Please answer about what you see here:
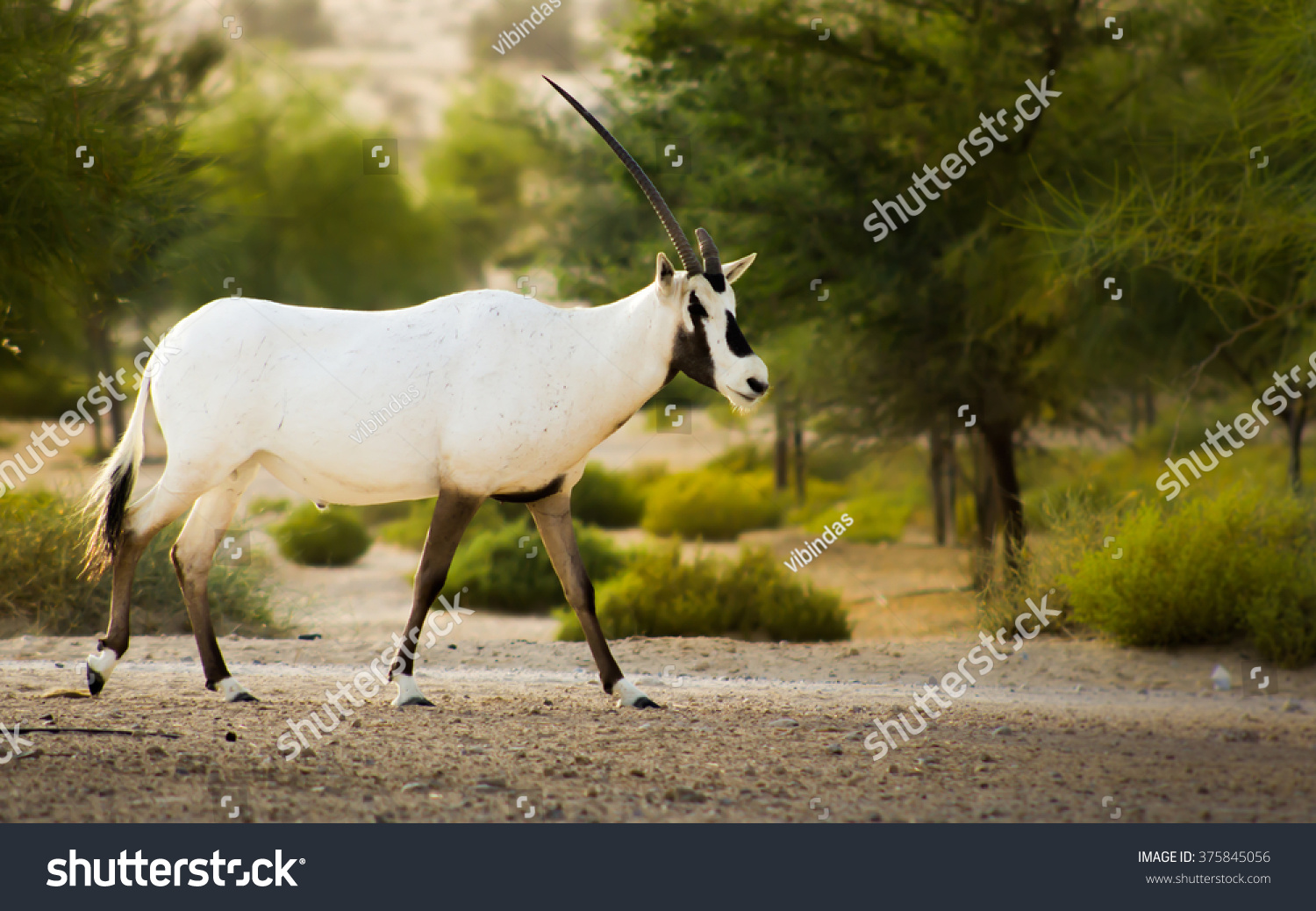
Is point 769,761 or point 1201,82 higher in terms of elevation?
point 1201,82

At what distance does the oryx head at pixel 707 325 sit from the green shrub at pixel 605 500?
1980cm

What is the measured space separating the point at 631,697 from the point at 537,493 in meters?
1.30

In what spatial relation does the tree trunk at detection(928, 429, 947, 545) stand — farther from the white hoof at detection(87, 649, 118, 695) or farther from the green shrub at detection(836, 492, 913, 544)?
the white hoof at detection(87, 649, 118, 695)

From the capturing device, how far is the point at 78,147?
6.66m

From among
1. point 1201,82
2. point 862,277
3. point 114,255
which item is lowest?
point 114,255

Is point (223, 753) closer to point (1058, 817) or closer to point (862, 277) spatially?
point (1058, 817)

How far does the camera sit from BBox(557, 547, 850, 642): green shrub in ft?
38.9

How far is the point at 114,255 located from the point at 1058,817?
6.45 meters

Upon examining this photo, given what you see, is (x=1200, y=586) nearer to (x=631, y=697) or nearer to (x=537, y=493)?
(x=631, y=697)

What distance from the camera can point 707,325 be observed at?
624cm

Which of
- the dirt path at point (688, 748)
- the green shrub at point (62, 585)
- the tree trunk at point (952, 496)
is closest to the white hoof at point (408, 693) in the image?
the dirt path at point (688, 748)

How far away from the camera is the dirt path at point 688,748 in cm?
475

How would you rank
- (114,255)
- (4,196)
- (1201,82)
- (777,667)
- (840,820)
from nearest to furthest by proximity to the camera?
1. (840,820)
2. (4,196)
3. (114,255)
4. (777,667)
5. (1201,82)

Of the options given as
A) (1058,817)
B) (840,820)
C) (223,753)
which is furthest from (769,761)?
(223,753)
